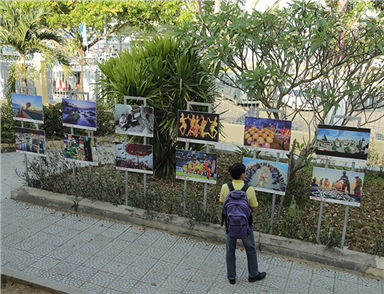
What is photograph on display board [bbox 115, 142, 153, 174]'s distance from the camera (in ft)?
18.5

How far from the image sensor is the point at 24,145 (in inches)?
259

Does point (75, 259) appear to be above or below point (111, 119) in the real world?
below

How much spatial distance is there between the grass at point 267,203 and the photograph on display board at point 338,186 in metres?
0.46

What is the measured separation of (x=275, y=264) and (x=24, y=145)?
504 cm

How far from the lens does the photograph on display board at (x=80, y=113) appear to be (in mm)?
5926

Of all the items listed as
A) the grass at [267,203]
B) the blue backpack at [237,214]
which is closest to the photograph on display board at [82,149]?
the grass at [267,203]

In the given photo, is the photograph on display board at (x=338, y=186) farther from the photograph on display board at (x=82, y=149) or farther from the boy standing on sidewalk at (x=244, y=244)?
the photograph on display board at (x=82, y=149)

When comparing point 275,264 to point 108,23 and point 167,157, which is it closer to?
point 167,157

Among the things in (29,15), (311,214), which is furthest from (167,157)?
(29,15)

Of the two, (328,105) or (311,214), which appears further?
(311,214)

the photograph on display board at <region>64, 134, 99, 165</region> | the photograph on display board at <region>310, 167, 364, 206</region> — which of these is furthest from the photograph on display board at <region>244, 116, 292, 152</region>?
the photograph on display board at <region>64, 134, 99, 165</region>

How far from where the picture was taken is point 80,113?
6.03m

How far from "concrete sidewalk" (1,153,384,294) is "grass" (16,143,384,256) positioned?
440mm

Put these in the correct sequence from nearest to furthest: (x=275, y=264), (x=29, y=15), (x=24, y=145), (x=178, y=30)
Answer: (x=275, y=264), (x=178, y=30), (x=24, y=145), (x=29, y=15)
